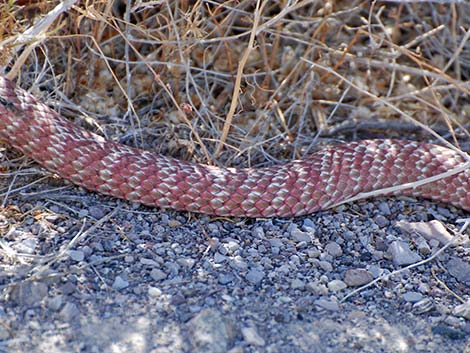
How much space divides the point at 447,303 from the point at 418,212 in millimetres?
863

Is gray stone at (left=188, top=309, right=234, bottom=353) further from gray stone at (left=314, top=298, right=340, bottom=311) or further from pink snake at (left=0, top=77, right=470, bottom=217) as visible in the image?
pink snake at (left=0, top=77, right=470, bottom=217)

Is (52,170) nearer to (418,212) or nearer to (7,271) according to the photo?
(7,271)

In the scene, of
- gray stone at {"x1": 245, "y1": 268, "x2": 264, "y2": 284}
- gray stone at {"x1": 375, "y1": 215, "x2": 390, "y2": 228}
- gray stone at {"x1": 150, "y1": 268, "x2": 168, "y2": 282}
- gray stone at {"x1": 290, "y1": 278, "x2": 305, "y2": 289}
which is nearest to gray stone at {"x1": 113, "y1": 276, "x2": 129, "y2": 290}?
gray stone at {"x1": 150, "y1": 268, "x2": 168, "y2": 282}

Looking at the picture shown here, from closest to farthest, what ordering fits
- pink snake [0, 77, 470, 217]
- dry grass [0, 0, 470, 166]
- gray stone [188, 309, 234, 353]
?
1. gray stone [188, 309, 234, 353]
2. pink snake [0, 77, 470, 217]
3. dry grass [0, 0, 470, 166]

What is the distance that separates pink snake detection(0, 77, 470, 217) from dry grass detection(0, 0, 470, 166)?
0.28 m

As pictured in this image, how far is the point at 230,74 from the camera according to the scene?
504cm

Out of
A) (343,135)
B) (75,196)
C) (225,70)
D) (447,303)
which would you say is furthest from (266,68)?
(447,303)

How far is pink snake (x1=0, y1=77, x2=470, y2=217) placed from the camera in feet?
13.4

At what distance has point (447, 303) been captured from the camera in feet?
12.2

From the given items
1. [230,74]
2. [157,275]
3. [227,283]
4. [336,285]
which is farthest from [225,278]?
[230,74]

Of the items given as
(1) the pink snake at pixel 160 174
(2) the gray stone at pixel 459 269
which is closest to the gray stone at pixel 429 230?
(2) the gray stone at pixel 459 269

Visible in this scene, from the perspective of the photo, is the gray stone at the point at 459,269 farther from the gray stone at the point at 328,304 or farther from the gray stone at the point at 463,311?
the gray stone at the point at 328,304

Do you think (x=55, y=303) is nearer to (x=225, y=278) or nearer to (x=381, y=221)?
(x=225, y=278)

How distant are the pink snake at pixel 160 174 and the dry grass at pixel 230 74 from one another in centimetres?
28
